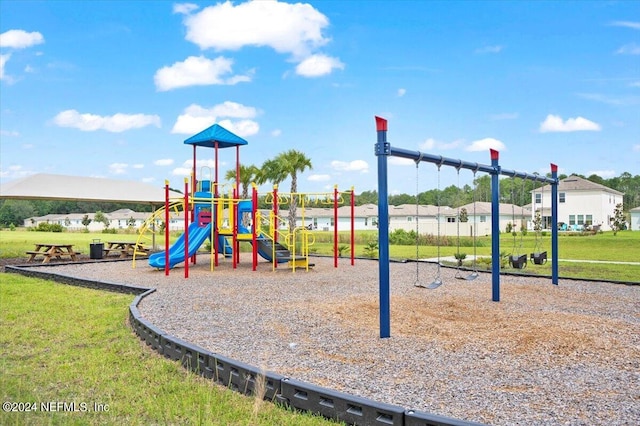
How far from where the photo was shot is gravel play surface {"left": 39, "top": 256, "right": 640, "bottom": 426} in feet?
13.0

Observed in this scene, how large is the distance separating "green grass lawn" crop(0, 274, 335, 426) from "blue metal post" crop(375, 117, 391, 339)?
2.29 m

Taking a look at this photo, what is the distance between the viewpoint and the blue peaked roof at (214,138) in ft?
47.5

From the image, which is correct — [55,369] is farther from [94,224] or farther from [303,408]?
[94,224]

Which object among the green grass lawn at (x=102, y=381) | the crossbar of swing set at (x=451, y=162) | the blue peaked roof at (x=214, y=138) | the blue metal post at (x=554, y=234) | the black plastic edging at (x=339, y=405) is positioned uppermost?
the blue peaked roof at (x=214, y=138)

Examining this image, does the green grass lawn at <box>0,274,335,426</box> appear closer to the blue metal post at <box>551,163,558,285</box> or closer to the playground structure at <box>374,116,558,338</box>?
the playground structure at <box>374,116,558,338</box>

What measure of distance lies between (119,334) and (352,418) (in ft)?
12.1

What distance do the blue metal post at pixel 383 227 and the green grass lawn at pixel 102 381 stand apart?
2.29 meters

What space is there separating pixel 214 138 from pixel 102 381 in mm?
10629

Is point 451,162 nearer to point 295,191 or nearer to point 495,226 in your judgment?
point 495,226

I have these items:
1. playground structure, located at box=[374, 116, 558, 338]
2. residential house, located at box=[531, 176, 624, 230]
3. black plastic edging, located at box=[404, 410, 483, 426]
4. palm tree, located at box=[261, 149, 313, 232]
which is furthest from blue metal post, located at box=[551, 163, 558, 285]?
residential house, located at box=[531, 176, 624, 230]

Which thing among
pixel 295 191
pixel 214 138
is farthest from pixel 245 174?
pixel 214 138

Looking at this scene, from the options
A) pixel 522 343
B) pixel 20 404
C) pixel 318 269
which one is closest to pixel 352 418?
pixel 20 404

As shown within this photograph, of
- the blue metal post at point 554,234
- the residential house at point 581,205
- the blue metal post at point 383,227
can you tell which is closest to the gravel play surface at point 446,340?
the blue metal post at point 383,227

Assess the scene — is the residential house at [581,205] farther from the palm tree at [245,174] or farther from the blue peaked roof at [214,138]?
the blue peaked roof at [214,138]
